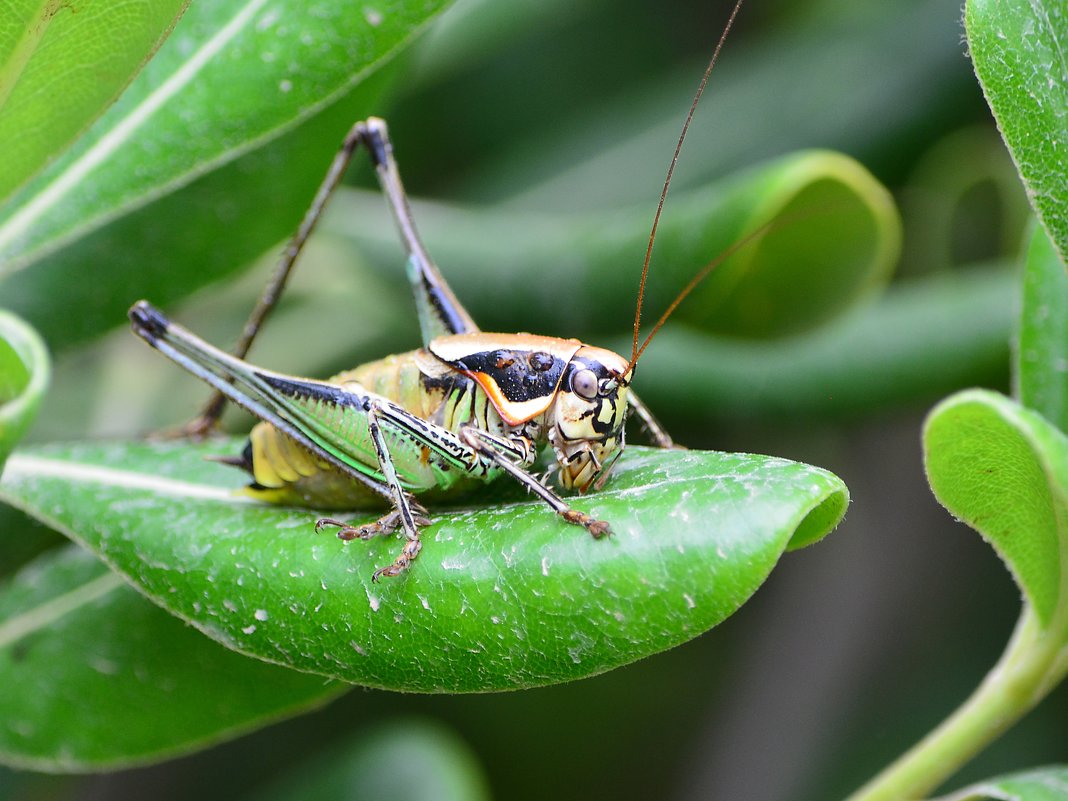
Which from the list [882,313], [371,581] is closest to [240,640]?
[371,581]

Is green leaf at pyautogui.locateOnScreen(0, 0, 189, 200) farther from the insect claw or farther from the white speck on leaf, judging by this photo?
the insect claw

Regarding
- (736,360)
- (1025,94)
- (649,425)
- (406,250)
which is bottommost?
(736,360)

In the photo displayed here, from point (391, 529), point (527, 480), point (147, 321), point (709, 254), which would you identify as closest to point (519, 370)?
point (527, 480)

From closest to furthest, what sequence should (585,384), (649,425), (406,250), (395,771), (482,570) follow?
1. (482,570)
2. (585,384)
3. (649,425)
4. (406,250)
5. (395,771)

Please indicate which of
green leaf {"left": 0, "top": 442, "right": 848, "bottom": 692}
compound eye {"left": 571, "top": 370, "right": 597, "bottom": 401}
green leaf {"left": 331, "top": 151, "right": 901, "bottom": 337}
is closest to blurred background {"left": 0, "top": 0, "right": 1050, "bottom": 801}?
green leaf {"left": 331, "top": 151, "right": 901, "bottom": 337}

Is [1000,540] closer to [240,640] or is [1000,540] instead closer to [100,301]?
[240,640]

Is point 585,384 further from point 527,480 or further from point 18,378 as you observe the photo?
point 18,378

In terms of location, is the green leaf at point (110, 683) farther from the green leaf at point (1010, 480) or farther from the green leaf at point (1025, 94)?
the green leaf at point (1025, 94)
